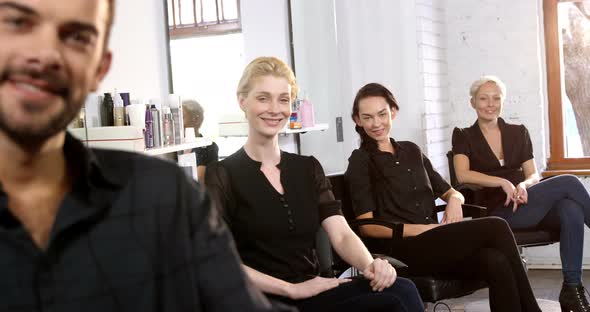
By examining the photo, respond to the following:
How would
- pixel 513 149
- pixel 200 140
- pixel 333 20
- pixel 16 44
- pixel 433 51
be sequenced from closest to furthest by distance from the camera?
pixel 16 44
pixel 200 140
pixel 513 149
pixel 333 20
pixel 433 51

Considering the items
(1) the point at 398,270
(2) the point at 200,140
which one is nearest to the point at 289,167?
(2) the point at 200,140

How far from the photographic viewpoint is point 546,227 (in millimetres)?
3826

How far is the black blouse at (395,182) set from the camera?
3.40m

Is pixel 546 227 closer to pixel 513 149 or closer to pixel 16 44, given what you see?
pixel 513 149

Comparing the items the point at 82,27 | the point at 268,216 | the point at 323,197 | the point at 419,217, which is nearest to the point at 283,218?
the point at 268,216

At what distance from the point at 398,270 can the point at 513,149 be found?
4.68ft

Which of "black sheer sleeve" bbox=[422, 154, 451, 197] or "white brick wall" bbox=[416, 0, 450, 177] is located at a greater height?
"white brick wall" bbox=[416, 0, 450, 177]

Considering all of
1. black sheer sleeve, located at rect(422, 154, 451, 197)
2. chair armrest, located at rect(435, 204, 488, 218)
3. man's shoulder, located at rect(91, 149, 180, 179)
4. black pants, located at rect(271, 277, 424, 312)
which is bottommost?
black pants, located at rect(271, 277, 424, 312)

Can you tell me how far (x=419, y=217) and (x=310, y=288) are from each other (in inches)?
46.5

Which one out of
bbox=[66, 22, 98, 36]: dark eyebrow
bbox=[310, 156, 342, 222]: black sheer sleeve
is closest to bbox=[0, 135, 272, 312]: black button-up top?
bbox=[66, 22, 98, 36]: dark eyebrow

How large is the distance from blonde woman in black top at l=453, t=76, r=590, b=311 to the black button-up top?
3.24 meters

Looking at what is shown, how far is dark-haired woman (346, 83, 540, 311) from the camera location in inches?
122

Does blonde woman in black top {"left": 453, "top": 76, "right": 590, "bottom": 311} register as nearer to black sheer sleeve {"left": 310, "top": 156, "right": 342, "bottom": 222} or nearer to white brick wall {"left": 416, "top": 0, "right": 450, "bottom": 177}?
white brick wall {"left": 416, "top": 0, "right": 450, "bottom": 177}

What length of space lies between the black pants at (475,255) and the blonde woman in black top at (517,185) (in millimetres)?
749
